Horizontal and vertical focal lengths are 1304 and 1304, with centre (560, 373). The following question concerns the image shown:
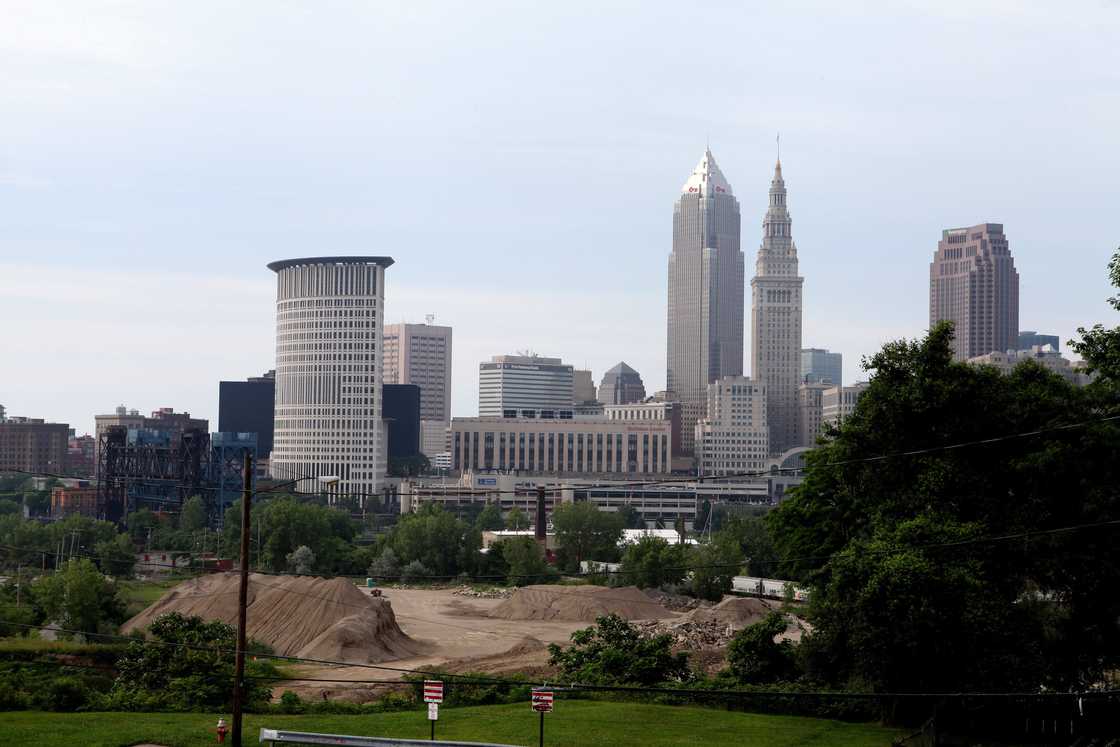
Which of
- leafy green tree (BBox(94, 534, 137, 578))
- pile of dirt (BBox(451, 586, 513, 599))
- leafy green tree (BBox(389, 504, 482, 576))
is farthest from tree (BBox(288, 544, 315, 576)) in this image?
leafy green tree (BBox(94, 534, 137, 578))

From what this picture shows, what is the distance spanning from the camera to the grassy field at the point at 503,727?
45125 mm

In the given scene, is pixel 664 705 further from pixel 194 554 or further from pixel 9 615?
pixel 194 554

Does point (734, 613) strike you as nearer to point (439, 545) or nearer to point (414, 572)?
point (414, 572)

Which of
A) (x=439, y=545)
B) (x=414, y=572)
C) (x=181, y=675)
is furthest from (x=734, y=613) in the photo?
(x=439, y=545)

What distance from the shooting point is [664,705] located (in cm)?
5622

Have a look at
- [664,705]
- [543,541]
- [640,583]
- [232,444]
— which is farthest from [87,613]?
[232,444]

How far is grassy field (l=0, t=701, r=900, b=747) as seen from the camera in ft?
148

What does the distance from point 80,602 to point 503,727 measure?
43346 millimetres

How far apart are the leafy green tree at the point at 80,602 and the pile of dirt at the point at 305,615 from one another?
1586 millimetres

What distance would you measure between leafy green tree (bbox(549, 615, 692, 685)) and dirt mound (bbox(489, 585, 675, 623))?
3641 cm

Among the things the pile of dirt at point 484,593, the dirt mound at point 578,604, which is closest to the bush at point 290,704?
the dirt mound at point 578,604

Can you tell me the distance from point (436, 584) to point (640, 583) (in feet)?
94.2

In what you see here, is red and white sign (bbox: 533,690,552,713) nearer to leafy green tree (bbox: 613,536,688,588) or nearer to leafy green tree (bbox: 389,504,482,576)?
leafy green tree (bbox: 613,536,688,588)

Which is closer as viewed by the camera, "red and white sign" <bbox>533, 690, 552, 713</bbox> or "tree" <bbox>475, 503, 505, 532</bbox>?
"red and white sign" <bbox>533, 690, 552, 713</bbox>
